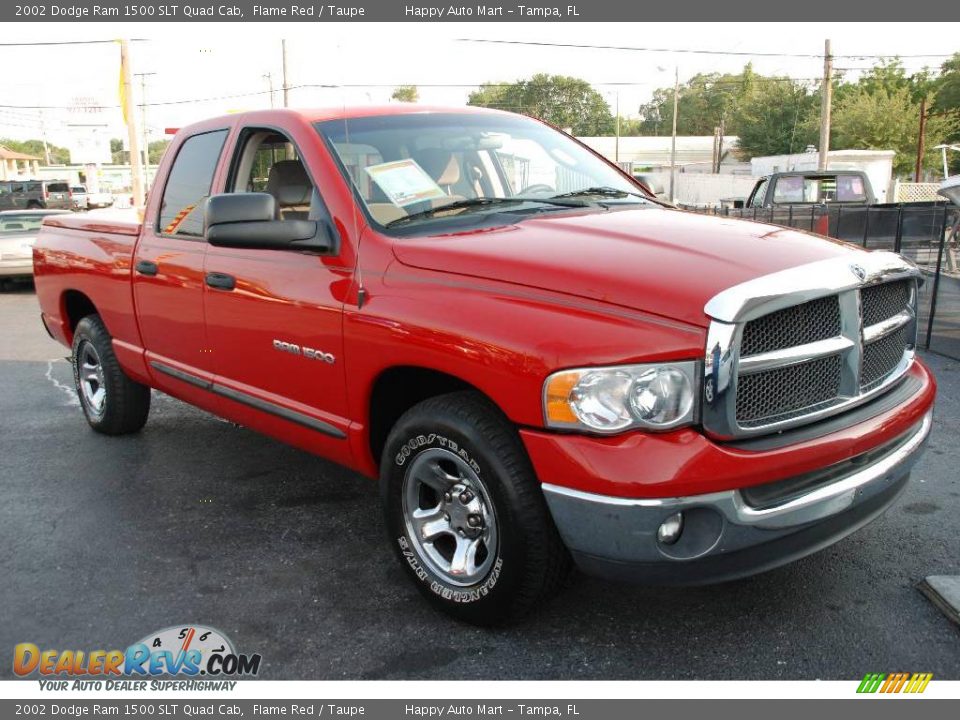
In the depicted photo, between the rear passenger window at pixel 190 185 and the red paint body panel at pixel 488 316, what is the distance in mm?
82

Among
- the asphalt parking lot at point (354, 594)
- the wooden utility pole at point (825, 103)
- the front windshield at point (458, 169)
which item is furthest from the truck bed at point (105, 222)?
the wooden utility pole at point (825, 103)

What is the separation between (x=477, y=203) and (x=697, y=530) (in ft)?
5.59

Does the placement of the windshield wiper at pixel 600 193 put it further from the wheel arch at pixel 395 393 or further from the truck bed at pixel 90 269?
the truck bed at pixel 90 269

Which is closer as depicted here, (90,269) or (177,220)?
(177,220)

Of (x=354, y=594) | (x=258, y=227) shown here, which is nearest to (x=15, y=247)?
(x=258, y=227)

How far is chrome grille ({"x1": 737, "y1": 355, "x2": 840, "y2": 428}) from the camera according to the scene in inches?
102

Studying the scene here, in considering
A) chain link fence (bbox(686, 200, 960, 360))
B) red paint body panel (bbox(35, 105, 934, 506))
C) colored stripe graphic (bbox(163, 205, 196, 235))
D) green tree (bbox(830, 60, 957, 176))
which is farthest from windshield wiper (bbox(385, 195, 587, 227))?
green tree (bbox(830, 60, 957, 176))

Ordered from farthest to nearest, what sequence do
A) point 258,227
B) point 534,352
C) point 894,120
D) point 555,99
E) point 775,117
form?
point 775,117
point 555,99
point 894,120
point 258,227
point 534,352

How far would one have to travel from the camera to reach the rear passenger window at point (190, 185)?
4.41 m

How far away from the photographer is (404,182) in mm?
3590

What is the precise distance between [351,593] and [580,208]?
6.05ft

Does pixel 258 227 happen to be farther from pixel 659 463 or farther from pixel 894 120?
pixel 894 120

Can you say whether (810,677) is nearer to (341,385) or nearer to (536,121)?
(341,385)
